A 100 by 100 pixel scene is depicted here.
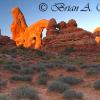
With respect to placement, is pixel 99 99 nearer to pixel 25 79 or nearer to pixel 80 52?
pixel 25 79

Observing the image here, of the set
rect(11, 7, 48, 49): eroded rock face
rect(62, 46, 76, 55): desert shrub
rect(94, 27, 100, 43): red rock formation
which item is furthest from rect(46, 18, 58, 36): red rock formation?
rect(62, 46, 76, 55): desert shrub

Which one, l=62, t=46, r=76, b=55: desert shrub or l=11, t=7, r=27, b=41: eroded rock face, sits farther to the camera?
l=11, t=7, r=27, b=41: eroded rock face

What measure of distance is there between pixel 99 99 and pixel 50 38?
5299 centimetres

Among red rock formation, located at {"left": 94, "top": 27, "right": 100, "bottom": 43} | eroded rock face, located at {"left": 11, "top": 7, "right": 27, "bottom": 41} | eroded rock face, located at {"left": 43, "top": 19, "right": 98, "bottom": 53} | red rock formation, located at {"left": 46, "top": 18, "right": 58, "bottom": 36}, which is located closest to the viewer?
eroded rock face, located at {"left": 43, "top": 19, "right": 98, "bottom": 53}

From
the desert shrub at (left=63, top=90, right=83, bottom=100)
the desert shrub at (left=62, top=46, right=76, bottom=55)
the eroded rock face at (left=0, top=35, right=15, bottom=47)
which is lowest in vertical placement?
the desert shrub at (left=63, top=90, right=83, bottom=100)

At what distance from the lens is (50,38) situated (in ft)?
215

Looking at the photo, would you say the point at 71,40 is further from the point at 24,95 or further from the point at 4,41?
the point at 24,95

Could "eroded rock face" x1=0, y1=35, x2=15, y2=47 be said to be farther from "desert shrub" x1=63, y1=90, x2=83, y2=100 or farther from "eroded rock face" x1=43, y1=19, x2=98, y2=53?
"desert shrub" x1=63, y1=90, x2=83, y2=100

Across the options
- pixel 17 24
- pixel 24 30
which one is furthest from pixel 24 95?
pixel 24 30

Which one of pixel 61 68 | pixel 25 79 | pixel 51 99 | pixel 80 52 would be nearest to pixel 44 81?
pixel 25 79

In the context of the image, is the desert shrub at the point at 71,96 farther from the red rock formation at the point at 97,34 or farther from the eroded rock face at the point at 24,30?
the eroded rock face at the point at 24,30

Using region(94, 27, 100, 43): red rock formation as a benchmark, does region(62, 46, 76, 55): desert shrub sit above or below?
below

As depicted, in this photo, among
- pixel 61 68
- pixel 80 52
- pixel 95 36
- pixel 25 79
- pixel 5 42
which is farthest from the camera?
pixel 5 42

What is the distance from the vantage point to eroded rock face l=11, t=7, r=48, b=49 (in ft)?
→ 258
